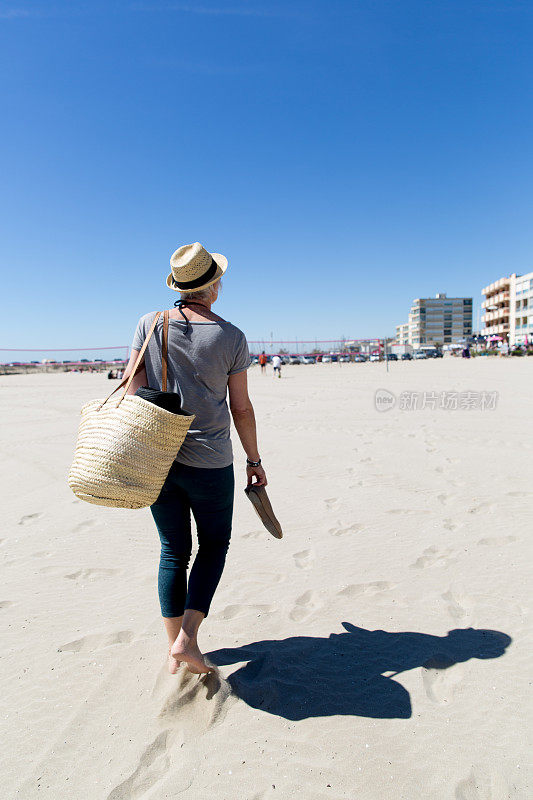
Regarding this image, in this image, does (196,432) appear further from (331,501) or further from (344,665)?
(331,501)

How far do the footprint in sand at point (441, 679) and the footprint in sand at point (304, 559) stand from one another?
3.64 feet

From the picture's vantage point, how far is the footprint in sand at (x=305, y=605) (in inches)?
101

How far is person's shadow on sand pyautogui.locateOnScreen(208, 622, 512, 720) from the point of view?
190cm

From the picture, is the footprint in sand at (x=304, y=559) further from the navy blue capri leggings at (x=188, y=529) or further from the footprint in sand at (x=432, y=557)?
the navy blue capri leggings at (x=188, y=529)

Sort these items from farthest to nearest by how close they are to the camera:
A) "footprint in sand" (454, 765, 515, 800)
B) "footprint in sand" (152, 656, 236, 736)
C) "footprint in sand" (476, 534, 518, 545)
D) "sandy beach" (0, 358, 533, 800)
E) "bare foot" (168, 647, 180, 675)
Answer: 1. "footprint in sand" (476, 534, 518, 545)
2. "bare foot" (168, 647, 180, 675)
3. "footprint in sand" (152, 656, 236, 736)
4. "sandy beach" (0, 358, 533, 800)
5. "footprint in sand" (454, 765, 515, 800)

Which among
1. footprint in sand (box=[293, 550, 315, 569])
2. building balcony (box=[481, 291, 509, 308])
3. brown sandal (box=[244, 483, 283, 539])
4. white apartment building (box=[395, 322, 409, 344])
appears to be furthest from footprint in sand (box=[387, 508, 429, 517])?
white apartment building (box=[395, 322, 409, 344])

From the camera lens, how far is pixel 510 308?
266ft

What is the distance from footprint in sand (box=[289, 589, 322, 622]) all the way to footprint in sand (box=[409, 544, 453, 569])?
743mm

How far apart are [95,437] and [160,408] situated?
28cm

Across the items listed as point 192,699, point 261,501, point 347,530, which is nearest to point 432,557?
point 347,530

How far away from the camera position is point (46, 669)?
2.14 m

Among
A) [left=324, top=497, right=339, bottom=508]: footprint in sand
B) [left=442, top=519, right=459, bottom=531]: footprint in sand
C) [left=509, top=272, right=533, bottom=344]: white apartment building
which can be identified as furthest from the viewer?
[left=509, top=272, right=533, bottom=344]: white apartment building

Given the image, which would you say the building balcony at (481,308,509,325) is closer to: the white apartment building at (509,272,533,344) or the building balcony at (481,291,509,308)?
the building balcony at (481,291,509,308)

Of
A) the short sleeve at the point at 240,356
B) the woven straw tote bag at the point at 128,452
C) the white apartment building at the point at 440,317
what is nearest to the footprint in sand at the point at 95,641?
the woven straw tote bag at the point at 128,452
